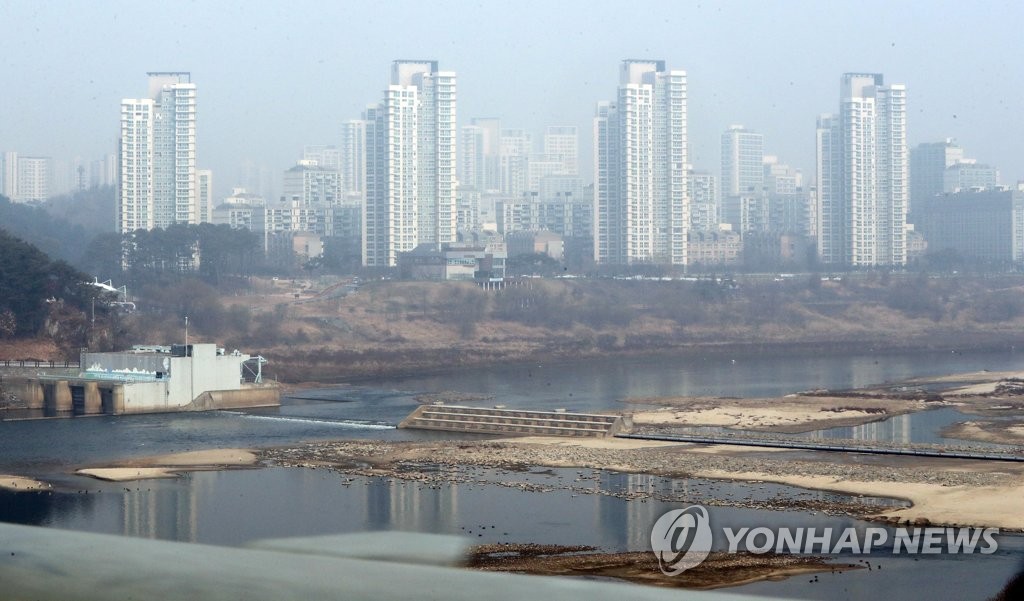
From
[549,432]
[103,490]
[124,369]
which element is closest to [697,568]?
[103,490]

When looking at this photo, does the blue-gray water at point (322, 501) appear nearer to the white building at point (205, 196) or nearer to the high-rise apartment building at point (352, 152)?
the white building at point (205, 196)

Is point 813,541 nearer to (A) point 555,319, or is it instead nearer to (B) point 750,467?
(B) point 750,467

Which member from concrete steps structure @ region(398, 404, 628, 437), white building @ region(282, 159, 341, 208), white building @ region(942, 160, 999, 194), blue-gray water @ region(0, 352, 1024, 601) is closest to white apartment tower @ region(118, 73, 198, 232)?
white building @ region(282, 159, 341, 208)

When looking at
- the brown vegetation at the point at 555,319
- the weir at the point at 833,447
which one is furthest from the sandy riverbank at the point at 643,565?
the brown vegetation at the point at 555,319

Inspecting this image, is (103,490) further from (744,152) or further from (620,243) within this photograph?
(744,152)

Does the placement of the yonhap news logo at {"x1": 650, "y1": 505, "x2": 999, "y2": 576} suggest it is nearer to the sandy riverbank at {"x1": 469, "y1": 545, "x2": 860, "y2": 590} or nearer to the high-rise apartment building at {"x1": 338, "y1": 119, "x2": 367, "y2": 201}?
the sandy riverbank at {"x1": 469, "y1": 545, "x2": 860, "y2": 590}

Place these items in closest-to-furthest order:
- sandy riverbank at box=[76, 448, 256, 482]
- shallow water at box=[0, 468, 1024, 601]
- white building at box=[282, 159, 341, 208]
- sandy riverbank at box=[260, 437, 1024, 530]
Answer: shallow water at box=[0, 468, 1024, 601], sandy riverbank at box=[260, 437, 1024, 530], sandy riverbank at box=[76, 448, 256, 482], white building at box=[282, 159, 341, 208]

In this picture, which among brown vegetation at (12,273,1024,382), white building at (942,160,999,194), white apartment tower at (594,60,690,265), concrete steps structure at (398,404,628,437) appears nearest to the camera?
concrete steps structure at (398,404,628,437)

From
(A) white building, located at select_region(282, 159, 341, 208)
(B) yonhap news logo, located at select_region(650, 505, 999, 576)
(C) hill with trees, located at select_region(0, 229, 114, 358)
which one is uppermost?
(A) white building, located at select_region(282, 159, 341, 208)
